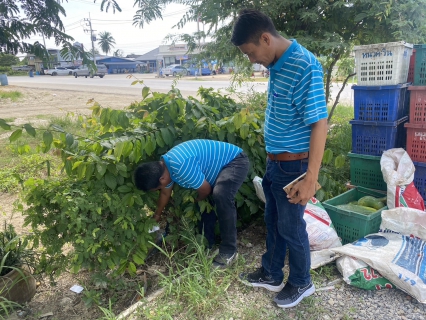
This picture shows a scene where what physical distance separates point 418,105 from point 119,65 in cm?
6055

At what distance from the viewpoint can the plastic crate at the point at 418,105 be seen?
2.96 metres

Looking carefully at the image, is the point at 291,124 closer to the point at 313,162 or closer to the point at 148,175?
the point at 313,162

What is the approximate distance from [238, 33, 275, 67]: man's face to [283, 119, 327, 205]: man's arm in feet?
1.42

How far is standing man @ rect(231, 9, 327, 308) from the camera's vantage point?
5.96ft

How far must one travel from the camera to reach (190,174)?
101 inches

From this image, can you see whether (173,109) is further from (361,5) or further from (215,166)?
(361,5)

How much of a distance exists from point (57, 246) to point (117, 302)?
0.67 m

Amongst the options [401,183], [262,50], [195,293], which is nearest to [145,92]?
[262,50]

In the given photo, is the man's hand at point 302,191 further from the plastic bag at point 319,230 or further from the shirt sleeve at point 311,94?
the plastic bag at point 319,230

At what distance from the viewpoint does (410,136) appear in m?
3.06

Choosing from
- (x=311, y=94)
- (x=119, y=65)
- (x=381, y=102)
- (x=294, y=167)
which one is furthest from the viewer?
(x=119, y=65)

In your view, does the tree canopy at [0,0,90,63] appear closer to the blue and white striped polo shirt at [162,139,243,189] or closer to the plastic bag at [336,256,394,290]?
the blue and white striped polo shirt at [162,139,243,189]

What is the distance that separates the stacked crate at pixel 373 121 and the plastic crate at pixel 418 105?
0.38 ft

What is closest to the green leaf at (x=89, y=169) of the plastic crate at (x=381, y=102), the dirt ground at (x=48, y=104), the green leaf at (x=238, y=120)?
the green leaf at (x=238, y=120)
